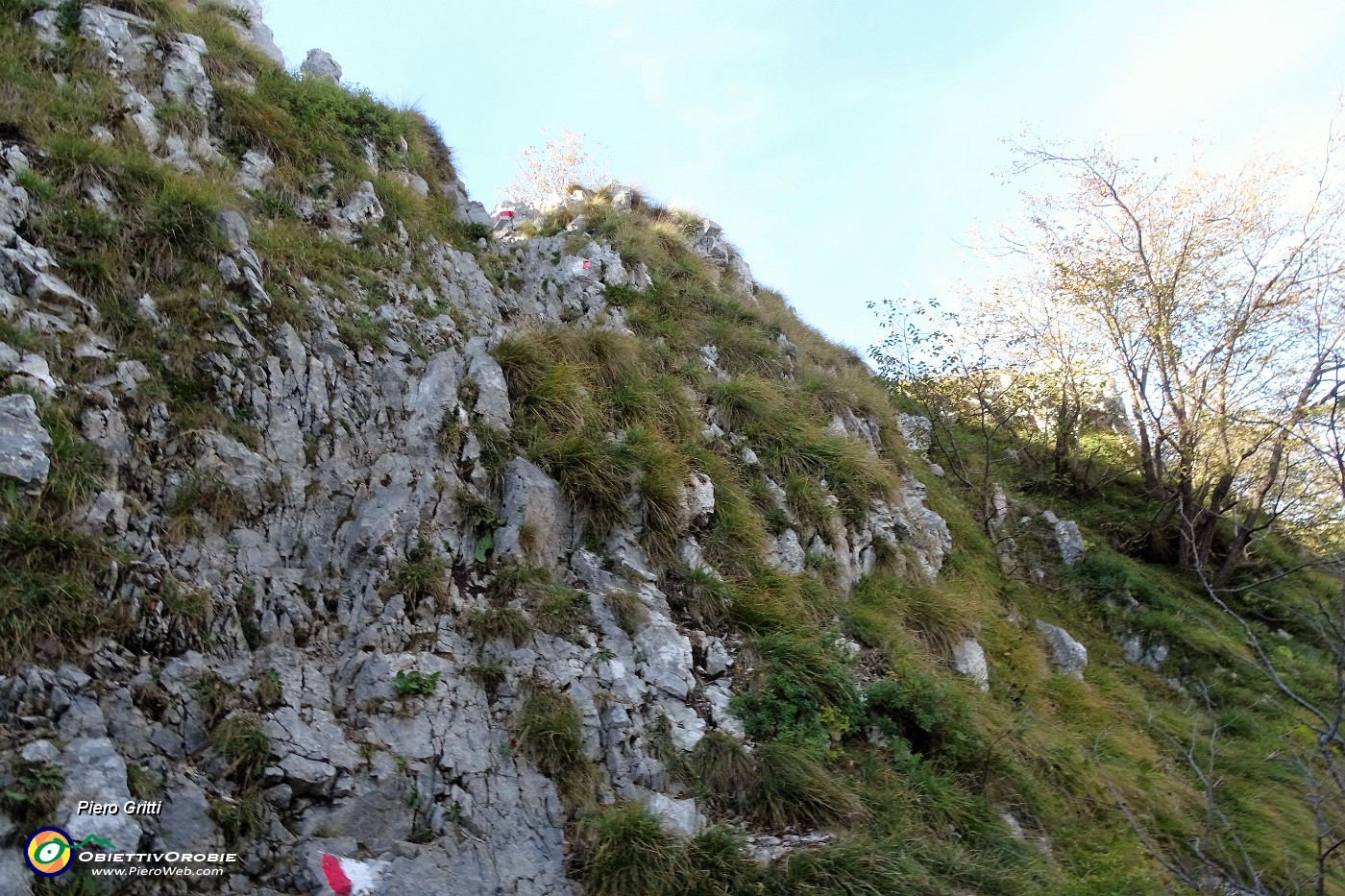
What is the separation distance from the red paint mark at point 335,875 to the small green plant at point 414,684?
3.36ft

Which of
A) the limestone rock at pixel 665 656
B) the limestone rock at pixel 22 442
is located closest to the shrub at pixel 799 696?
the limestone rock at pixel 665 656

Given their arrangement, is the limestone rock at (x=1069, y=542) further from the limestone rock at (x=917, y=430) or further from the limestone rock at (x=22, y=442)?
the limestone rock at (x=22, y=442)

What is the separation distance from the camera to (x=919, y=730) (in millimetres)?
6059

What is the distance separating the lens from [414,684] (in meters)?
4.79

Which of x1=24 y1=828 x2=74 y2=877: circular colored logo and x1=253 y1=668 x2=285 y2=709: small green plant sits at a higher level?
x1=253 y1=668 x2=285 y2=709: small green plant

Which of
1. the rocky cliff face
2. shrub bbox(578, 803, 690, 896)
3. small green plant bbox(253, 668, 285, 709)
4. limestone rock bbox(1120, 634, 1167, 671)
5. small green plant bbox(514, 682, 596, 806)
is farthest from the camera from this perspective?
limestone rock bbox(1120, 634, 1167, 671)

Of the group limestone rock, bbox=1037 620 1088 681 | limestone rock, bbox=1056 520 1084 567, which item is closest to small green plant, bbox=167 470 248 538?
limestone rock, bbox=1037 620 1088 681

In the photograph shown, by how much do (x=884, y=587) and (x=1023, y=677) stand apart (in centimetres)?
181

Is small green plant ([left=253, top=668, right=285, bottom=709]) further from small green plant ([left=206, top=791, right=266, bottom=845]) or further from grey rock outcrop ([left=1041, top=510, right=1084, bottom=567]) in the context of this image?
grey rock outcrop ([left=1041, top=510, right=1084, bottom=567])

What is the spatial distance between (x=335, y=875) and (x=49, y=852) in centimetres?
120

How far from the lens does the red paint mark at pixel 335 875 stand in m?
3.77

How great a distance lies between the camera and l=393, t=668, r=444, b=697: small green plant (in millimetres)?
4742

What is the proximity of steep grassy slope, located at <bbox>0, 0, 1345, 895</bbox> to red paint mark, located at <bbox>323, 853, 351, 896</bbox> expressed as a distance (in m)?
0.34

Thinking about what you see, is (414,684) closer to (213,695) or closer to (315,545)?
(213,695)
